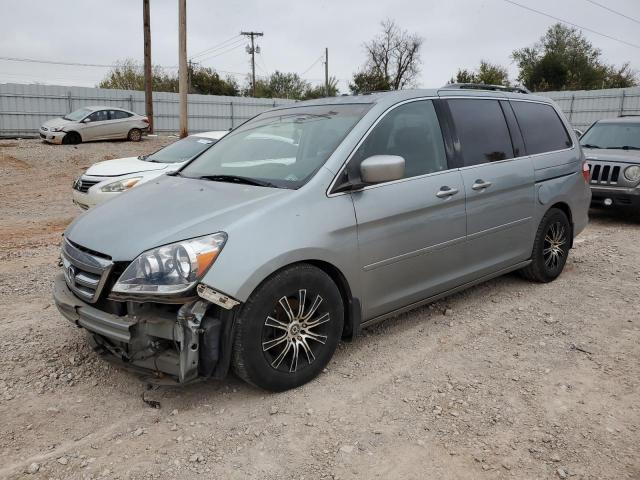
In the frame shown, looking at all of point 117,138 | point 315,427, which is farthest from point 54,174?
point 315,427

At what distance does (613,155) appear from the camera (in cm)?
872

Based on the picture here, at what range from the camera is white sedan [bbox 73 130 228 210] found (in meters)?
8.04

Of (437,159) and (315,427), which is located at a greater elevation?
(437,159)

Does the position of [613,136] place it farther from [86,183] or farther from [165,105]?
[165,105]

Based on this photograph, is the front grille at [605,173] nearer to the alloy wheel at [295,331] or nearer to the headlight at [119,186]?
the alloy wheel at [295,331]

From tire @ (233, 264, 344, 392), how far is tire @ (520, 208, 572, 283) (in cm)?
258

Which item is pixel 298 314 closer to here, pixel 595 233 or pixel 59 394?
pixel 59 394

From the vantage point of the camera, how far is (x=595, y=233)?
7.91m

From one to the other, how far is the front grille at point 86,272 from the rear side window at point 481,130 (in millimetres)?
2751

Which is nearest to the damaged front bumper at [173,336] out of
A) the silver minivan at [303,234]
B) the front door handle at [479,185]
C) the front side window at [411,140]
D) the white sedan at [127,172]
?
the silver minivan at [303,234]

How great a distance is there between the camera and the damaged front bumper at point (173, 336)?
283cm

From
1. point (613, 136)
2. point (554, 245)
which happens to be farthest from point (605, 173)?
point (554, 245)

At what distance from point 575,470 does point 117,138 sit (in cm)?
2162

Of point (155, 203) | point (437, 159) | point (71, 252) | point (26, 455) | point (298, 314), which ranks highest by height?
point (437, 159)
